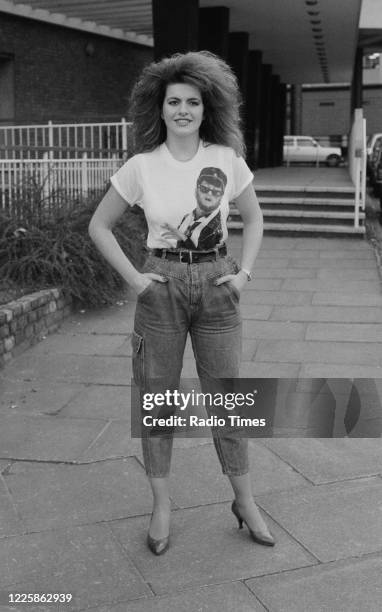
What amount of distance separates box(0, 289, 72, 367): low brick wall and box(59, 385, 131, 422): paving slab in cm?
89

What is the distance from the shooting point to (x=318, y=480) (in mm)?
4027

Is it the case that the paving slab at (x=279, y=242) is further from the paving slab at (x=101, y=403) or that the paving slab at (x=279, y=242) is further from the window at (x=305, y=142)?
the window at (x=305, y=142)

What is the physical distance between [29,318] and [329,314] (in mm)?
2810

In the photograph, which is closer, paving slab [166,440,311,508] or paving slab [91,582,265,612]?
paving slab [91,582,265,612]

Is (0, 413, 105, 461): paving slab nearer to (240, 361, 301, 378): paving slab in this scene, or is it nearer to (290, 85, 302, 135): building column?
(240, 361, 301, 378): paving slab

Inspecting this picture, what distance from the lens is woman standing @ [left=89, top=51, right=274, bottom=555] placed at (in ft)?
10.1

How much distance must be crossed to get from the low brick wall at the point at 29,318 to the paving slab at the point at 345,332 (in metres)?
2.22

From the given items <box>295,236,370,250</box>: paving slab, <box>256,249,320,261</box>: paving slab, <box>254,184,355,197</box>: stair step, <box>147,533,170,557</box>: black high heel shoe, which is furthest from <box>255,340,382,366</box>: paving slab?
<box>254,184,355,197</box>: stair step

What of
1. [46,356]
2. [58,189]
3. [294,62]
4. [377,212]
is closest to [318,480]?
[46,356]

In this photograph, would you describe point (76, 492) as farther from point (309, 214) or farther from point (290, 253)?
point (309, 214)

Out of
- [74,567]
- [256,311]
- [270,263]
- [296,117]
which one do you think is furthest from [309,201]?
[296,117]

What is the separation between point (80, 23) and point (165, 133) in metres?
17.0

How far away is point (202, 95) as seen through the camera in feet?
10.4

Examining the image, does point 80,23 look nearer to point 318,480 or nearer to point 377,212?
point 377,212
